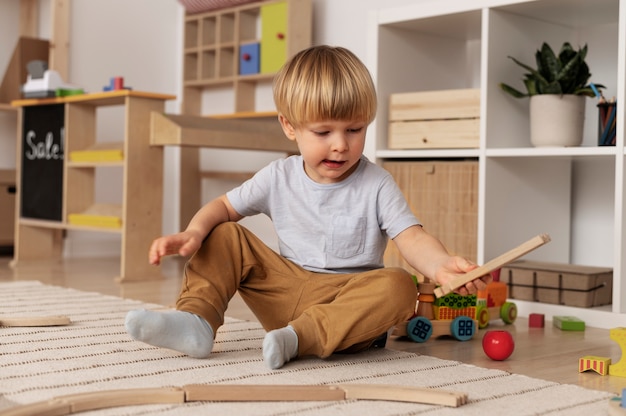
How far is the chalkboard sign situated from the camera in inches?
107

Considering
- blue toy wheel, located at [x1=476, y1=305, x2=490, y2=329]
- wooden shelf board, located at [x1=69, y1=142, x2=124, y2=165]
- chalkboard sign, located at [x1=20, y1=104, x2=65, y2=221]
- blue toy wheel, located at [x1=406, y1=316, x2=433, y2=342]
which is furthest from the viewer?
chalkboard sign, located at [x1=20, y1=104, x2=65, y2=221]

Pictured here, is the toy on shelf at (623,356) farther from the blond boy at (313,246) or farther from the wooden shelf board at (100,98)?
the wooden shelf board at (100,98)

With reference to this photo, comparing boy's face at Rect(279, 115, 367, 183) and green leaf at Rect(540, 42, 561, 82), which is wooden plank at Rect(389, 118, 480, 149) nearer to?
green leaf at Rect(540, 42, 561, 82)

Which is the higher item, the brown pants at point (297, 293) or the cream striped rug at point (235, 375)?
the brown pants at point (297, 293)

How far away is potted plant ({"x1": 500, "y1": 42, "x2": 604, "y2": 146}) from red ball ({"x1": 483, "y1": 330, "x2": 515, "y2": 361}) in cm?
69

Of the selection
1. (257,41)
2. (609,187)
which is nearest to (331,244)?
(609,187)

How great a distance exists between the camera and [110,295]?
199 centimetres

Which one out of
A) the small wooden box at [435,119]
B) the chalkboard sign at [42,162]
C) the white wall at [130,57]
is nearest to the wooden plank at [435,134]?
the small wooden box at [435,119]

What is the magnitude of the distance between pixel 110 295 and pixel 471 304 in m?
0.89

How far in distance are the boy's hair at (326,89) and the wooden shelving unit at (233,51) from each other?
174 cm

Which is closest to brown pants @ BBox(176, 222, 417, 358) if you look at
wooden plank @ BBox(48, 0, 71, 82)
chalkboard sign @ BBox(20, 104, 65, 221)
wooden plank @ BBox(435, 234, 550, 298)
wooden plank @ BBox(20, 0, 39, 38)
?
wooden plank @ BBox(435, 234, 550, 298)

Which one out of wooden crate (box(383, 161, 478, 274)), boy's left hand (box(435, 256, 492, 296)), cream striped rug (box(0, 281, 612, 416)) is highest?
wooden crate (box(383, 161, 478, 274))

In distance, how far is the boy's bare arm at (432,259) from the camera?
1089 millimetres

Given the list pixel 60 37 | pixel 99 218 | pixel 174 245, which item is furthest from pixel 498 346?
pixel 60 37
